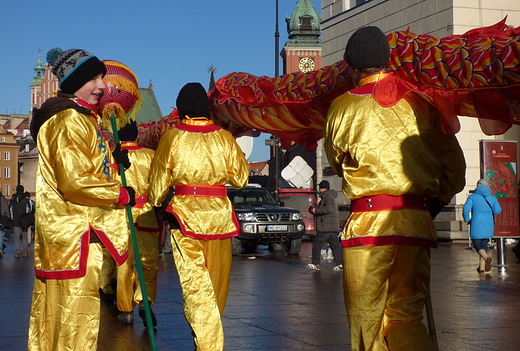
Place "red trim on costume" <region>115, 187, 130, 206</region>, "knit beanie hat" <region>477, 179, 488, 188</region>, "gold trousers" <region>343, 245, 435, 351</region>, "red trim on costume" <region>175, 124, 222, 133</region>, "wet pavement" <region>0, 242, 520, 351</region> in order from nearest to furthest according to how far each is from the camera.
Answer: "gold trousers" <region>343, 245, 435, 351</region> < "red trim on costume" <region>115, 187, 130, 206</region> < "red trim on costume" <region>175, 124, 222, 133</region> < "wet pavement" <region>0, 242, 520, 351</region> < "knit beanie hat" <region>477, 179, 488, 188</region>

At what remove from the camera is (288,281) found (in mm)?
12266

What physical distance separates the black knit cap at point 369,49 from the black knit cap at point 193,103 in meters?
2.00

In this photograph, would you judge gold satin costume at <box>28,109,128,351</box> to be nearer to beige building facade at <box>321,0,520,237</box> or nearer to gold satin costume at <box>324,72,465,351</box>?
gold satin costume at <box>324,72,465,351</box>

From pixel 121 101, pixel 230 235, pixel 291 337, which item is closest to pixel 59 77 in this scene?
pixel 121 101

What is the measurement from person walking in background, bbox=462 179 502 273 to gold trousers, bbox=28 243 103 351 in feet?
34.1

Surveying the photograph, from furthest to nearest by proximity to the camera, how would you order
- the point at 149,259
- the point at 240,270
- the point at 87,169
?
the point at 240,270
the point at 149,259
the point at 87,169

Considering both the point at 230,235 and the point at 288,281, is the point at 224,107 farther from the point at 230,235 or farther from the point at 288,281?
the point at 288,281

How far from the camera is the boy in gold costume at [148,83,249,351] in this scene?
19.1 ft

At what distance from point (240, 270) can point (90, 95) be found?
395 inches

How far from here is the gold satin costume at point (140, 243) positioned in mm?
7742

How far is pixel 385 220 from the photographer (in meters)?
4.30

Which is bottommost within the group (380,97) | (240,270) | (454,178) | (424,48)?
(240,270)

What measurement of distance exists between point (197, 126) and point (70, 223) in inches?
80.7

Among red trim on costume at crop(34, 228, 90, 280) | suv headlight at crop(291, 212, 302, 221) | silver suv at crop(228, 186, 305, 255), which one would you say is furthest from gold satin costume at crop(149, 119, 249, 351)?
suv headlight at crop(291, 212, 302, 221)
